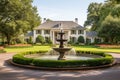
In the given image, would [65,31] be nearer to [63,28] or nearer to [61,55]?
[63,28]

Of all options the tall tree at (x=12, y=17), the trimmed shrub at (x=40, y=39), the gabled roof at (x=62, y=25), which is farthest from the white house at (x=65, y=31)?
the tall tree at (x=12, y=17)

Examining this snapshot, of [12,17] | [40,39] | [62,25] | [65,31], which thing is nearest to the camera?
[12,17]

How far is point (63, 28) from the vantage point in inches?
2633

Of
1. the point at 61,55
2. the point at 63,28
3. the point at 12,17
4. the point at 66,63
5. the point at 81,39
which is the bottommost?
the point at 66,63

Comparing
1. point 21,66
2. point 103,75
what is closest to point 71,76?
point 103,75

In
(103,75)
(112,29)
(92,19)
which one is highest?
(92,19)

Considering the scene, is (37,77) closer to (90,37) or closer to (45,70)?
(45,70)

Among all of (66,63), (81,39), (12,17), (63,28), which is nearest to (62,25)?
(63,28)

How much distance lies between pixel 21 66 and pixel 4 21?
35.4 m

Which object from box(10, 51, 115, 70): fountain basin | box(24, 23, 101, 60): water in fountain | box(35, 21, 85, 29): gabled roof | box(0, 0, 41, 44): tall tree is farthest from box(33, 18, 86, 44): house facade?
box(10, 51, 115, 70): fountain basin

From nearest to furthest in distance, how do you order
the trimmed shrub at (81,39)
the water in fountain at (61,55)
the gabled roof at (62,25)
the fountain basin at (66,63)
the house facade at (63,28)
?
the fountain basin at (66,63), the water in fountain at (61,55), the trimmed shrub at (81,39), the house facade at (63,28), the gabled roof at (62,25)

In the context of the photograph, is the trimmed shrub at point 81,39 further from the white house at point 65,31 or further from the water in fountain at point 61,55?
the water in fountain at point 61,55

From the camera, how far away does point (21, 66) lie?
60.9ft

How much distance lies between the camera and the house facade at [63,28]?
6719 centimetres
